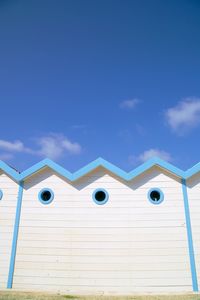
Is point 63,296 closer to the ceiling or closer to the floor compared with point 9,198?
closer to the floor

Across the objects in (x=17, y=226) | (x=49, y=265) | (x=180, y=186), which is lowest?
(x=49, y=265)

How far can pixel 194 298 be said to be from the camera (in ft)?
21.9

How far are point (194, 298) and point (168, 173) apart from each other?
3891mm

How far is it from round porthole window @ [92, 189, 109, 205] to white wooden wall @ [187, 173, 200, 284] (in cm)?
295

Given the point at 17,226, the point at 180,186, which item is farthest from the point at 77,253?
the point at 180,186

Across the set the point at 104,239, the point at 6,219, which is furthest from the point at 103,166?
the point at 6,219

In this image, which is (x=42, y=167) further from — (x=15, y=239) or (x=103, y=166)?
(x=15, y=239)

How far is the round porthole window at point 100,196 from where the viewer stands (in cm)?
861

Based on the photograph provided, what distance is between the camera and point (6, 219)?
8.73 m

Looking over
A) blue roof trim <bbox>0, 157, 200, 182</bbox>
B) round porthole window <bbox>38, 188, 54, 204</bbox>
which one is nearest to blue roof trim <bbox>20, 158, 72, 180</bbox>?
blue roof trim <bbox>0, 157, 200, 182</bbox>

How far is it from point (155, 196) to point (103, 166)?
215cm

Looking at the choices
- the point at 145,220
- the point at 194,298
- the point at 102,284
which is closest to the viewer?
the point at 194,298

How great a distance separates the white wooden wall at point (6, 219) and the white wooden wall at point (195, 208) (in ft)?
20.6

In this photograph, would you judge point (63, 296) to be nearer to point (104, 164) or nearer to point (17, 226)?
point (17, 226)
